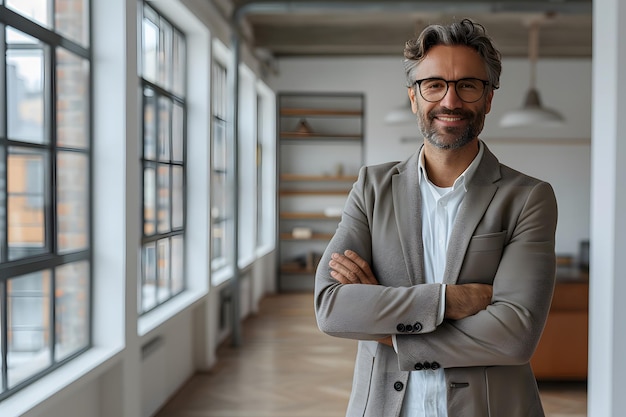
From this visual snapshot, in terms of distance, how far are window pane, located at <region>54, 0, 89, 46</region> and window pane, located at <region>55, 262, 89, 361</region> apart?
1268mm

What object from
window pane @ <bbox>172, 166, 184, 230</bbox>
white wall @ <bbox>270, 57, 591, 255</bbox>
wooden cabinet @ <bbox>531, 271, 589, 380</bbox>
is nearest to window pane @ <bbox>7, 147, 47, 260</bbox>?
window pane @ <bbox>172, 166, 184, 230</bbox>

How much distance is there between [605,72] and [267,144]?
27.4 feet

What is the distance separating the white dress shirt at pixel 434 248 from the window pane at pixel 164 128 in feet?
13.6

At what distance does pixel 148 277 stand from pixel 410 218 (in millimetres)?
3870

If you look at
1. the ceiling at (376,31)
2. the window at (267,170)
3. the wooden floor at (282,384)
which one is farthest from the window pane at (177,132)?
the window at (267,170)

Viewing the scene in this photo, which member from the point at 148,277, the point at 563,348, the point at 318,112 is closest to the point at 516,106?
the point at 318,112

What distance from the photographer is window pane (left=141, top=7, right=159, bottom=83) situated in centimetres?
533

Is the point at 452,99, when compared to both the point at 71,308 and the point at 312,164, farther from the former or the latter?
the point at 312,164

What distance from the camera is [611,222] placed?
323 cm

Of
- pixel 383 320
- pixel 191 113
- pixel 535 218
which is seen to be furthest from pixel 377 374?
pixel 191 113

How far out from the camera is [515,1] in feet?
24.0

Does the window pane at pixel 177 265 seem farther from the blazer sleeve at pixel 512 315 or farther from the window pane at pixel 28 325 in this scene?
the blazer sleeve at pixel 512 315

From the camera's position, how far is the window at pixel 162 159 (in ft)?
17.5

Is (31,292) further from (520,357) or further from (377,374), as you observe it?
(520,357)
